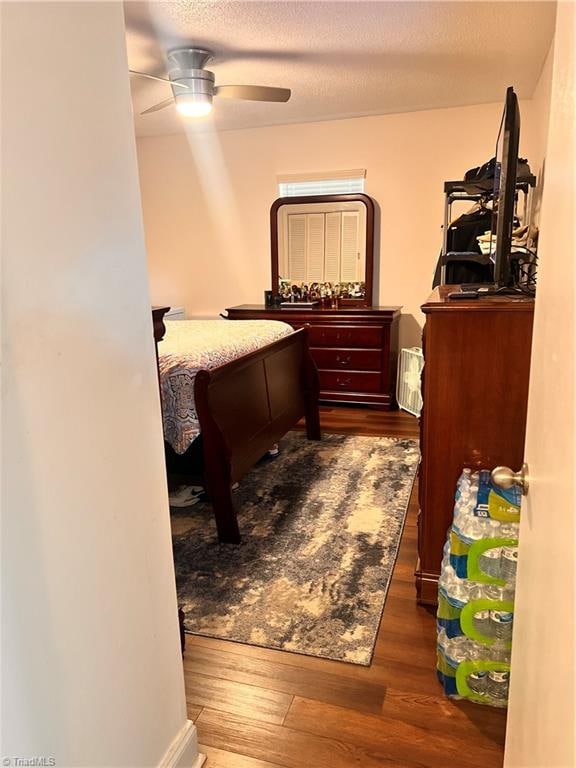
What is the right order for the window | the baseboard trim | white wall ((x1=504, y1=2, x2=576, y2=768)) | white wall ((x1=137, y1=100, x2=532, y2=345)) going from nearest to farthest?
white wall ((x1=504, y1=2, x2=576, y2=768))
the baseboard trim
white wall ((x1=137, y1=100, x2=532, y2=345))
the window

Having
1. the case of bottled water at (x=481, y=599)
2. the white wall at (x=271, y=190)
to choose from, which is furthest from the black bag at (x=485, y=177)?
the case of bottled water at (x=481, y=599)

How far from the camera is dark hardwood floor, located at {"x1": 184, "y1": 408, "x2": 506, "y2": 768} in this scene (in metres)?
1.43

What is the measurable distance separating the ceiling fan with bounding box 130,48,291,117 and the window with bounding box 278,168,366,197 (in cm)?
155

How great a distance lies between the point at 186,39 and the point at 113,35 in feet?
7.29

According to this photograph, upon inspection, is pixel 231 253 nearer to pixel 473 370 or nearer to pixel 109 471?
pixel 473 370

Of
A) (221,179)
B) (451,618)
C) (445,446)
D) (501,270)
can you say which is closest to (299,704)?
(451,618)

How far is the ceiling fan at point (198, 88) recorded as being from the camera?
10.1 ft

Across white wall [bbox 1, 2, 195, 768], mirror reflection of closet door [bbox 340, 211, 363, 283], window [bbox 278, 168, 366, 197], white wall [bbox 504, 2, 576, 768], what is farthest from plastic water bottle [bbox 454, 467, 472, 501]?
window [bbox 278, 168, 366, 197]

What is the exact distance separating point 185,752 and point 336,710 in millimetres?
474

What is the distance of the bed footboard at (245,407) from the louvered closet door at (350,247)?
1.31m

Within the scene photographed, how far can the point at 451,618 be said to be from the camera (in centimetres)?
157

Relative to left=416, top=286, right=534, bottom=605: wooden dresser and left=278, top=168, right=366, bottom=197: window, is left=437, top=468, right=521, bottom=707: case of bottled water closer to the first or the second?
left=416, top=286, right=534, bottom=605: wooden dresser

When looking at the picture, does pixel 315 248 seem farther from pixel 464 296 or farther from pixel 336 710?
pixel 336 710

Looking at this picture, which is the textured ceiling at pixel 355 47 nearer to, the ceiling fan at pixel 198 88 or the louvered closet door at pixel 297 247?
the ceiling fan at pixel 198 88
